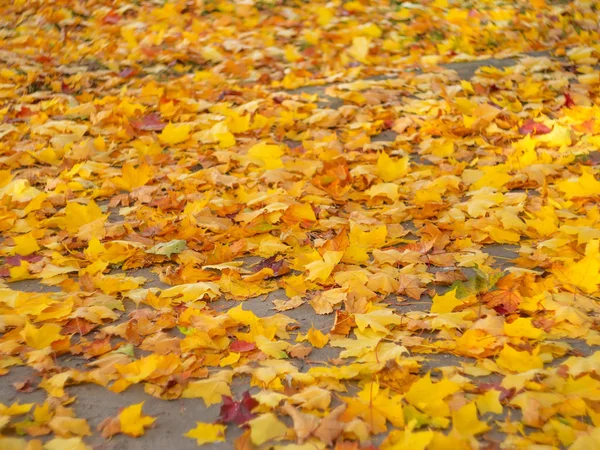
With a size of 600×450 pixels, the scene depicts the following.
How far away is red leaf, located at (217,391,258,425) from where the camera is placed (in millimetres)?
1768

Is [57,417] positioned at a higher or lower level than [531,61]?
higher

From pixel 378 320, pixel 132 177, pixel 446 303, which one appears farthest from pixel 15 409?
pixel 132 177

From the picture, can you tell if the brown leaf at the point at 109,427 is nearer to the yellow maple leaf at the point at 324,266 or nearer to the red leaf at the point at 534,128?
the yellow maple leaf at the point at 324,266

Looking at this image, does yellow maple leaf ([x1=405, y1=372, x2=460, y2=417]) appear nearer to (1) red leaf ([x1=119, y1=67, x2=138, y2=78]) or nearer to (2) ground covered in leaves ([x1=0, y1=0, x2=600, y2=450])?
(2) ground covered in leaves ([x1=0, y1=0, x2=600, y2=450])

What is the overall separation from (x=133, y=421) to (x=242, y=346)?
0.44 metres

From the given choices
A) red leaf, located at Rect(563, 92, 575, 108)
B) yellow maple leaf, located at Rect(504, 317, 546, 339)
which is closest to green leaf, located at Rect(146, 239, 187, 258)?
yellow maple leaf, located at Rect(504, 317, 546, 339)

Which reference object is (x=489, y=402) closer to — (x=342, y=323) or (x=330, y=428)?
(x=330, y=428)

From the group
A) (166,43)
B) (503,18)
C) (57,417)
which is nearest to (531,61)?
(503,18)

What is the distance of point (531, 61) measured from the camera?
15.3ft

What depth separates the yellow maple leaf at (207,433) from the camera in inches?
67.4

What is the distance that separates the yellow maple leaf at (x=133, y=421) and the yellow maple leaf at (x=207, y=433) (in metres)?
0.12

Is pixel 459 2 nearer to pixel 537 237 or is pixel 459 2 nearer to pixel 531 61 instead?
pixel 531 61

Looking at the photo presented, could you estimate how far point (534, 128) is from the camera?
370cm

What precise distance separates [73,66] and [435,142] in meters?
2.95
